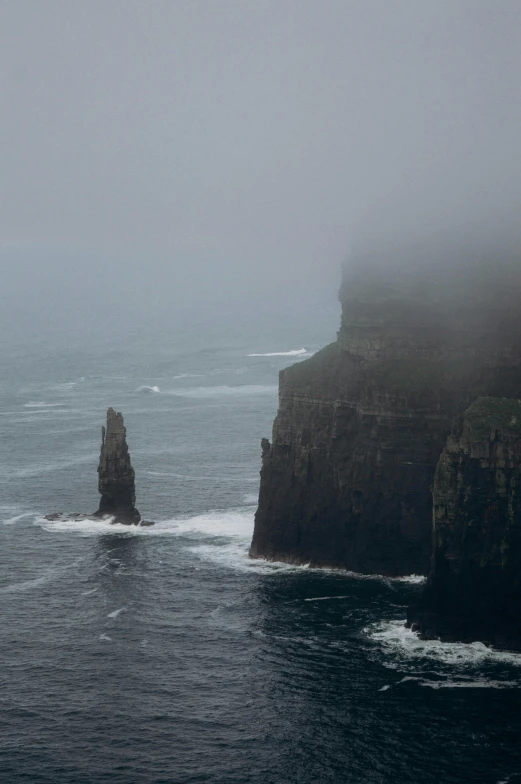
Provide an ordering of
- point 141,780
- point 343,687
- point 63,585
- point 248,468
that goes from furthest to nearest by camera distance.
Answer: point 248,468 < point 63,585 < point 343,687 < point 141,780

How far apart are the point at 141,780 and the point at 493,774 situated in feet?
79.1

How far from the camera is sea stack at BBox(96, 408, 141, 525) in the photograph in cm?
16212

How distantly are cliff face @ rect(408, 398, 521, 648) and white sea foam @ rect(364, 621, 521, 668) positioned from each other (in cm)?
118

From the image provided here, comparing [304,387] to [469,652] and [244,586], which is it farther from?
[469,652]

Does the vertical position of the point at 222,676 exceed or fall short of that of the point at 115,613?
it falls short

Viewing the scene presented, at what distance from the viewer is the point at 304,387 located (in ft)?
490

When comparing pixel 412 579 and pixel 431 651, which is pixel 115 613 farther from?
pixel 412 579

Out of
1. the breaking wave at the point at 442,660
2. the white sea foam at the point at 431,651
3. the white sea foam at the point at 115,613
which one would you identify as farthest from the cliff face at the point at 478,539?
the white sea foam at the point at 115,613

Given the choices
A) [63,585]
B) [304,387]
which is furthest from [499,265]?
[63,585]

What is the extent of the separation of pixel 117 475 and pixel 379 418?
3609 cm

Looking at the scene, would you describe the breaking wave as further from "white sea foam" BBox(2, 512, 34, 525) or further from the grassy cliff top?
"white sea foam" BBox(2, 512, 34, 525)

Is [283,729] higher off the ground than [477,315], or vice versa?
[477,315]

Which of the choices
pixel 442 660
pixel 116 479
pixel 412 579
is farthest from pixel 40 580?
pixel 442 660

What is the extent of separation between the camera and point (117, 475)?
534ft
